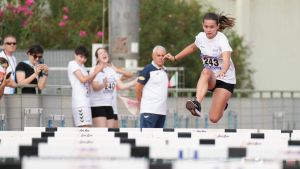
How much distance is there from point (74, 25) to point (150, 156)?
21.0 metres

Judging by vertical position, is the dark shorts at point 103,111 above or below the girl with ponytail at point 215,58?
below

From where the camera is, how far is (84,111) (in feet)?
69.1

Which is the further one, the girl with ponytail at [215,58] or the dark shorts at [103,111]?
the dark shorts at [103,111]

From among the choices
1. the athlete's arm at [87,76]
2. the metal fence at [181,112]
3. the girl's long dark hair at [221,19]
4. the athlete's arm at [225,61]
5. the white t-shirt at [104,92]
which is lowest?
the metal fence at [181,112]

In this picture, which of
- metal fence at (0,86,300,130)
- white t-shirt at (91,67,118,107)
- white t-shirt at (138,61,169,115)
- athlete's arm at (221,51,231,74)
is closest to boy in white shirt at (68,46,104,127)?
white t-shirt at (91,67,118,107)

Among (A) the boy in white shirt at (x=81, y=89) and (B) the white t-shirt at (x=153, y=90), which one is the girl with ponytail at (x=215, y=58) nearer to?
(B) the white t-shirt at (x=153, y=90)

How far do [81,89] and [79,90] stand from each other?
36 millimetres

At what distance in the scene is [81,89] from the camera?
21.2 meters

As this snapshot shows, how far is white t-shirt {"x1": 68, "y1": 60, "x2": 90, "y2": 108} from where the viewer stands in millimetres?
21125

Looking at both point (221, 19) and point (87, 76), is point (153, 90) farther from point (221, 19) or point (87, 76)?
point (221, 19)

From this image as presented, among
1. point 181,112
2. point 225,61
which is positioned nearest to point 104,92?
point 181,112

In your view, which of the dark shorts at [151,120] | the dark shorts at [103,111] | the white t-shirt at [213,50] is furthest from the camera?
the dark shorts at [103,111]

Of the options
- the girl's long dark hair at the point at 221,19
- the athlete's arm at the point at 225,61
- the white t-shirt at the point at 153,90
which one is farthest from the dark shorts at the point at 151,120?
the athlete's arm at the point at 225,61

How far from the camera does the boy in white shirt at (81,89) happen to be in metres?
21.1
